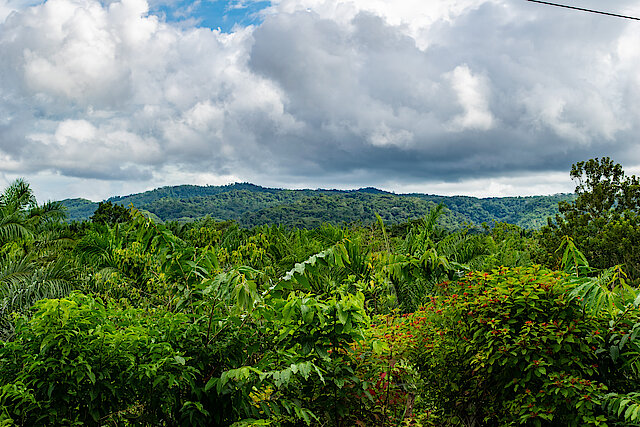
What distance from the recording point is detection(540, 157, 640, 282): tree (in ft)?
66.8

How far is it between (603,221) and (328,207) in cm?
9692

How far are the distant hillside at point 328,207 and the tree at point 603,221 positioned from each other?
63.3 m

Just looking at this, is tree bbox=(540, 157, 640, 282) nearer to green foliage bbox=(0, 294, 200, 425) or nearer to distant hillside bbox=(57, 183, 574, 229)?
green foliage bbox=(0, 294, 200, 425)

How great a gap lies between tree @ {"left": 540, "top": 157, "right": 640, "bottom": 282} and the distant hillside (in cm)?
6334

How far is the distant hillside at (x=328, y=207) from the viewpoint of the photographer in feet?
349

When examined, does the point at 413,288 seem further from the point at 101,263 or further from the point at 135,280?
the point at 101,263

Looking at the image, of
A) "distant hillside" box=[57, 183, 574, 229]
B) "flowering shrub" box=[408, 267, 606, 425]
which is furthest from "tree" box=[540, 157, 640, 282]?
"distant hillside" box=[57, 183, 574, 229]

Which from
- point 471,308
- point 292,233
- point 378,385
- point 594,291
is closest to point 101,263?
point 292,233

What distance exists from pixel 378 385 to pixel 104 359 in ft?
7.32

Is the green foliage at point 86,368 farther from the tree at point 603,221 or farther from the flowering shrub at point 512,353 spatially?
the tree at point 603,221

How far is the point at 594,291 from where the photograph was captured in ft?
11.5

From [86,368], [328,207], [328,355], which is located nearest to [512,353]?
[328,355]

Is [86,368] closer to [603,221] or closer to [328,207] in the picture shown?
[603,221]

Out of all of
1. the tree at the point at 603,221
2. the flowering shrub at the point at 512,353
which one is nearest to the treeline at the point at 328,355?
the flowering shrub at the point at 512,353
